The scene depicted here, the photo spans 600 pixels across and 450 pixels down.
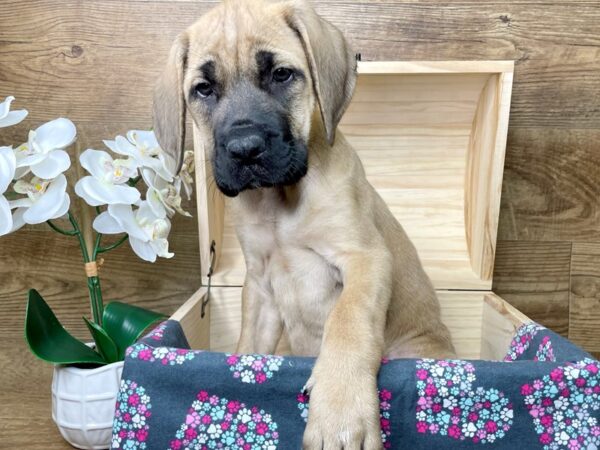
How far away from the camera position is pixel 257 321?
6.66ft

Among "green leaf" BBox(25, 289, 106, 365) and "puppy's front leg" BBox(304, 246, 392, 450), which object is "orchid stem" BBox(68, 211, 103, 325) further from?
"puppy's front leg" BBox(304, 246, 392, 450)

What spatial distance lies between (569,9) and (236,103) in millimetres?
1474

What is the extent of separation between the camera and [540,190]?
2533mm

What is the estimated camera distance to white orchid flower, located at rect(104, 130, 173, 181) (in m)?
1.92

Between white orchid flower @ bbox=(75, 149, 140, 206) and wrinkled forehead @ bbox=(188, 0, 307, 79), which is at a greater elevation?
wrinkled forehead @ bbox=(188, 0, 307, 79)

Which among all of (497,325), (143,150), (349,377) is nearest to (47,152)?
(143,150)

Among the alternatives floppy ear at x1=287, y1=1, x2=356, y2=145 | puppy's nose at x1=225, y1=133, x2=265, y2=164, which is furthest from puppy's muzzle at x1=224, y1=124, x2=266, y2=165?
floppy ear at x1=287, y1=1, x2=356, y2=145

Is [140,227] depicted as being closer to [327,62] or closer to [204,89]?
[204,89]

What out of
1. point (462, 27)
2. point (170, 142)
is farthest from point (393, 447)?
point (462, 27)

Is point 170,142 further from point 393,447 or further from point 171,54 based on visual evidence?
point 393,447

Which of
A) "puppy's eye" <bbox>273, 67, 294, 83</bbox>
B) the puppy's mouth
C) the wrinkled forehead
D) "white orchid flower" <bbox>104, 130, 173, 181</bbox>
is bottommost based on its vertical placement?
"white orchid flower" <bbox>104, 130, 173, 181</bbox>

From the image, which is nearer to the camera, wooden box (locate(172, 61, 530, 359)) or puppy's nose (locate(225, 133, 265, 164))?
puppy's nose (locate(225, 133, 265, 164))

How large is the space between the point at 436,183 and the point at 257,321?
869mm

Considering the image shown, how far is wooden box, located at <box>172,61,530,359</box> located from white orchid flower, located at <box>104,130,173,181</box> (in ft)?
0.65
